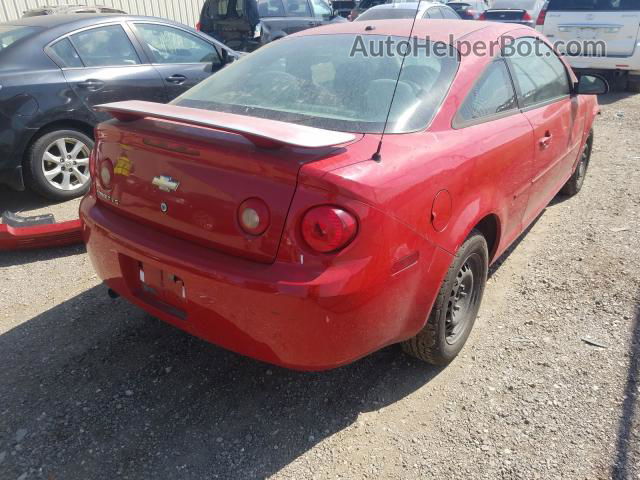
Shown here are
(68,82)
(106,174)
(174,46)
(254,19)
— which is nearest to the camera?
(106,174)

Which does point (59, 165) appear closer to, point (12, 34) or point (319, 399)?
point (12, 34)

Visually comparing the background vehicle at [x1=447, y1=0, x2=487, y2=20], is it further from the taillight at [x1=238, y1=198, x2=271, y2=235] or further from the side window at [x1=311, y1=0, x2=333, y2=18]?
the taillight at [x1=238, y1=198, x2=271, y2=235]

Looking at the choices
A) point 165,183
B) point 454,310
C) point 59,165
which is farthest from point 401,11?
point 165,183

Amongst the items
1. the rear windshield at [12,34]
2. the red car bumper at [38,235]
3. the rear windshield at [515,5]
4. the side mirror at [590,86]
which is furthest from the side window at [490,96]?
the rear windshield at [515,5]

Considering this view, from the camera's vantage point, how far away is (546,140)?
338 cm

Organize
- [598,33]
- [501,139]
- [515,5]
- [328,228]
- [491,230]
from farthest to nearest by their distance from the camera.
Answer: [515,5], [598,33], [491,230], [501,139], [328,228]

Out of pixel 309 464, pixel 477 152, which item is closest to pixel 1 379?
pixel 309 464

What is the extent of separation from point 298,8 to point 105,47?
6.79 metres

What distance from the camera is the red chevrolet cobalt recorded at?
6.33 feet

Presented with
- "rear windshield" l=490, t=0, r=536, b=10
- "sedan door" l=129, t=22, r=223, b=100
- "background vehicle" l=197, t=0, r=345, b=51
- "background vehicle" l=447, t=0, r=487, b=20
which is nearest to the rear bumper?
"sedan door" l=129, t=22, r=223, b=100

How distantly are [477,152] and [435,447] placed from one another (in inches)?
53.3

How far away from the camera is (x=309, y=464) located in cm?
218

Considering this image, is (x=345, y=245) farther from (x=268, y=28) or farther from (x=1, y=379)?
(x=268, y=28)

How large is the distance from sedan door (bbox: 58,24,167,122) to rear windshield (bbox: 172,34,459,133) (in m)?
2.36
